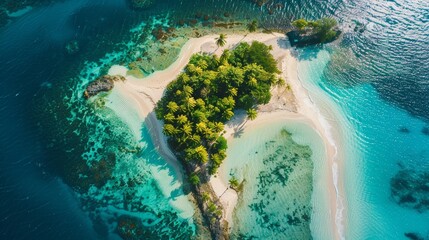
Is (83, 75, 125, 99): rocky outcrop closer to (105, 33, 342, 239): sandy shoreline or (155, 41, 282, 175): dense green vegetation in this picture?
(105, 33, 342, 239): sandy shoreline

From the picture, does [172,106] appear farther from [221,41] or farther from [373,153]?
[373,153]

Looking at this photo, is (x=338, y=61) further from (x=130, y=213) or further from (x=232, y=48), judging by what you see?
(x=130, y=213)

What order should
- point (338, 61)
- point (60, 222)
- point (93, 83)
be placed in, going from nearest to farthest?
point (60, 222) → point (93, 83) → point (338, 61)

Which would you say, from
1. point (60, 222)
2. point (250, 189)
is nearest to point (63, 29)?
point (60, 222)

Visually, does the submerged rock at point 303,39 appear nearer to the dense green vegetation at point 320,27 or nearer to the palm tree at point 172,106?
the dense green vegetation at point 320,27

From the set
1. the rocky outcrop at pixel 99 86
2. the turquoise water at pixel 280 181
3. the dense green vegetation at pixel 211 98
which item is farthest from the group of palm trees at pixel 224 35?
the rocky outcrop at pixel 99 86

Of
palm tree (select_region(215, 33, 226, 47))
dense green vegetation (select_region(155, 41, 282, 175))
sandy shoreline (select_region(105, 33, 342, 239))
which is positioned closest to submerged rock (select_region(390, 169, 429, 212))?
sandy shoreline (select_region(105, 33, 342, 239))
